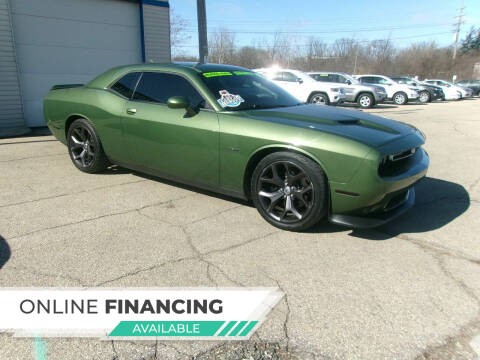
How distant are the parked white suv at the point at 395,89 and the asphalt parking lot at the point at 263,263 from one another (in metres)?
18.9

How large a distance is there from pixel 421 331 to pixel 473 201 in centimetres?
289

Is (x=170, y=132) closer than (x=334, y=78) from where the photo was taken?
Yes

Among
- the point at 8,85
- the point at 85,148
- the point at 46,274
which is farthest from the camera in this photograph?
the point at 8,85

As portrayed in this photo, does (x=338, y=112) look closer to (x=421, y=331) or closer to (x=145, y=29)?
(x=421, y=331)

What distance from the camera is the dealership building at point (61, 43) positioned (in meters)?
9.03

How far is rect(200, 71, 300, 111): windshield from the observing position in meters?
4.19

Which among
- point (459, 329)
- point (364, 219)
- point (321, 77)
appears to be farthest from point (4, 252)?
point (321, 77)

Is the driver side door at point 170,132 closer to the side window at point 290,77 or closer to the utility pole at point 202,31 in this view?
the utility pole at point 202,31

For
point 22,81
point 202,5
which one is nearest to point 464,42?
point 202,5

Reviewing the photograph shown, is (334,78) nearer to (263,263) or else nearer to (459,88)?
(459,88)

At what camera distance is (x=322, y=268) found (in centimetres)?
306

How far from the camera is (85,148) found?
17.8 feet

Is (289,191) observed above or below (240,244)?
above

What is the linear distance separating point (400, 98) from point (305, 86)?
26.4 ft
